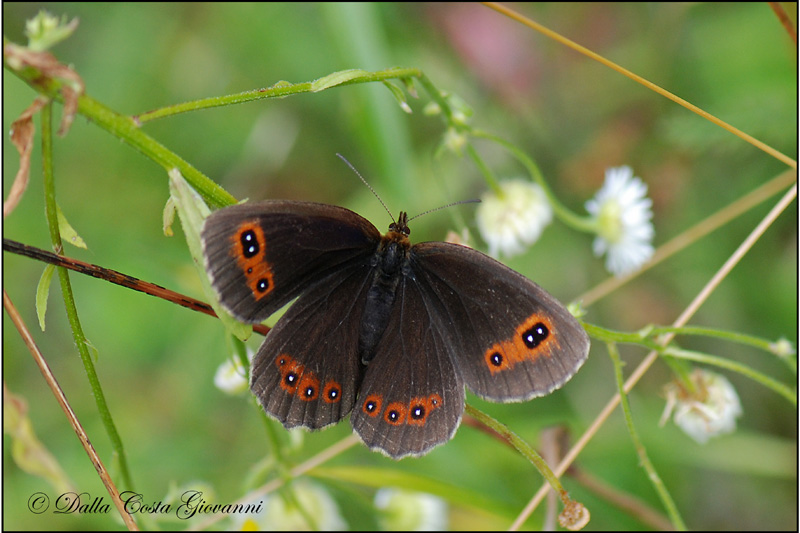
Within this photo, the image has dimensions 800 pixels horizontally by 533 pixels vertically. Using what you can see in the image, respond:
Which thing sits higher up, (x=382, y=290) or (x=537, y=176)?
(x=537, y=176)

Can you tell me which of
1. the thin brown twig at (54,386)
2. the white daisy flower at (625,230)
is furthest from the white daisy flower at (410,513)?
the thin brown twig at (54,386)

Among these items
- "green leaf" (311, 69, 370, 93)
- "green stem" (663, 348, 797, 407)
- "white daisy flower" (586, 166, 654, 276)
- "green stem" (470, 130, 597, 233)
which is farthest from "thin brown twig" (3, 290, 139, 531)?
"white daisy flower" (586, 166, 654, 276)

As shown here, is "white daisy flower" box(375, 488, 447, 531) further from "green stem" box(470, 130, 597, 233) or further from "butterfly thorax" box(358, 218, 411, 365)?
"green stem" box(470, 130, 597, 233)

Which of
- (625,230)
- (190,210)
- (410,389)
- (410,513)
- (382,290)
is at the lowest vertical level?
(410,513)

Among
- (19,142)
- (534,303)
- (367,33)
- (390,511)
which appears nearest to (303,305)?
(534,303)

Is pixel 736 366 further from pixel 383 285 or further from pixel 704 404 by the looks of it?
pixel 383 285

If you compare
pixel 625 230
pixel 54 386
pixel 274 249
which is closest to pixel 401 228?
pixel 274 249
